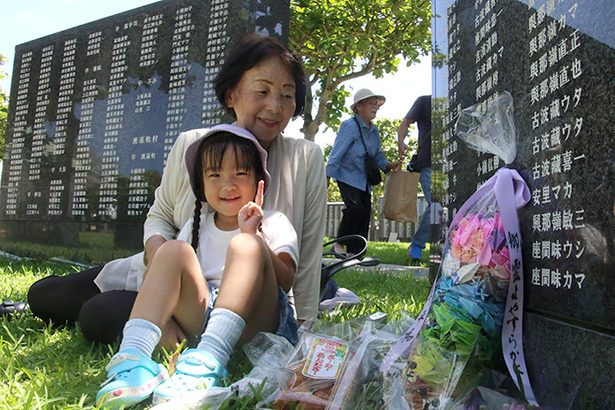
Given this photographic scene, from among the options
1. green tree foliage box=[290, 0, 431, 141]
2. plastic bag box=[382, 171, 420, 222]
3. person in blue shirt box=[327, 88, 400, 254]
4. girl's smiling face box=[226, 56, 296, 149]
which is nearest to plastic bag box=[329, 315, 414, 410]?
girl's smiling face box=[226, 56, 296, 149]

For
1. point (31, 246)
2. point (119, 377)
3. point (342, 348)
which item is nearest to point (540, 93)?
point (342, 348)

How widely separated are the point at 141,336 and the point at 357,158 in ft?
12.8

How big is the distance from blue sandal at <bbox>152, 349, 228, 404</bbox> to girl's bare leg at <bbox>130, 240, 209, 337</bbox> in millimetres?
184

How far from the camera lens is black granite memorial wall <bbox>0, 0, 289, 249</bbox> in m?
4.50

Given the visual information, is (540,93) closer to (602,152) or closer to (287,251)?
(602,152)

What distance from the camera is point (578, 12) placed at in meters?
1.31

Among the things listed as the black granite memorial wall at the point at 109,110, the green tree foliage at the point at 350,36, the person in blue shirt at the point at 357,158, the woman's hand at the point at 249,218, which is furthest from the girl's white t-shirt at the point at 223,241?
the green tree foliage at the point at 350,36

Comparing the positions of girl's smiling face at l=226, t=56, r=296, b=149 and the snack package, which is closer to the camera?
the snack package

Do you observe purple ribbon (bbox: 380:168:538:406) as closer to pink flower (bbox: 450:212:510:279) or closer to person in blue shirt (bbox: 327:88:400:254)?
pink flower (bbox: 450:212:510:279)

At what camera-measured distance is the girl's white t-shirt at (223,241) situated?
1.83 m

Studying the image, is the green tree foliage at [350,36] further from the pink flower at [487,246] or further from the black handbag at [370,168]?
the pink flower at [487,246]

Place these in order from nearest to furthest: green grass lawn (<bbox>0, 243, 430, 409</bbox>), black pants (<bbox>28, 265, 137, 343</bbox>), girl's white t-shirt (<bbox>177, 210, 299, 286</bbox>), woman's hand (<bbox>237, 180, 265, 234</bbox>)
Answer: green grass lawn (<bbox>0, 243, 430, 409</bbox>) → woman's hand (<bbox>237, 180, 265, 234</bbox>) → girl's white t-shirt (<bbox>177, 210, 299, 286</bbox>) → black pants (<bbox>28, 265, 137, 343</bbox>)

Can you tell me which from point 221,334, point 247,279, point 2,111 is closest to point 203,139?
point 247,279

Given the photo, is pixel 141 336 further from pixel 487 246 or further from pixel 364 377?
pixel 487 246
